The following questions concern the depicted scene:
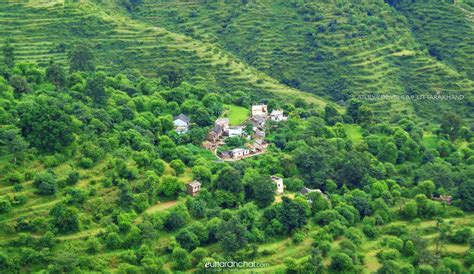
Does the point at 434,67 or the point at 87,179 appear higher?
the point at 87,179

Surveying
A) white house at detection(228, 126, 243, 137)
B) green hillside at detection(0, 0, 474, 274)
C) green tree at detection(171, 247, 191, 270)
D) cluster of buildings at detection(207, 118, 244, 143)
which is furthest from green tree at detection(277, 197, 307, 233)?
white house at detection(228, 126, 243, 137)

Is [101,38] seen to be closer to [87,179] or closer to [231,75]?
[231,75]

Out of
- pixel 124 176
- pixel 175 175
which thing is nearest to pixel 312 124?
pixel 175 175

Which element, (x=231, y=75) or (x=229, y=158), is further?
(x=231, y=75)

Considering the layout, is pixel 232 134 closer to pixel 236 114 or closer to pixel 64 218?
pixel 236 114

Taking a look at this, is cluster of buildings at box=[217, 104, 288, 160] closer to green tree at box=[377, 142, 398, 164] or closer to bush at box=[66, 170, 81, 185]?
green tree at box=[377, 142, 398, 164]

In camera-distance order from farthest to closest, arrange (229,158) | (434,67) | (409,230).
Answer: (434,67) < (229,158) < (409,230)

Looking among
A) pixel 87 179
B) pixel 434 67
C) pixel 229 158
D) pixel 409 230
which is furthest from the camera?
pixel 434 67
